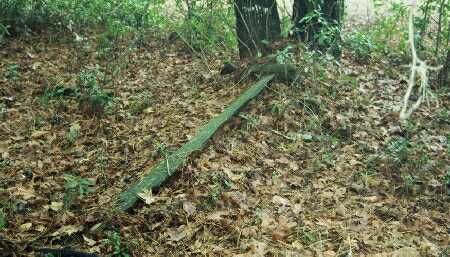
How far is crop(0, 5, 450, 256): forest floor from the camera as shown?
13.3 ft

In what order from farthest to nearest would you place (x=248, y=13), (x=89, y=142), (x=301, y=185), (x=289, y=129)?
(x=248, y=13) < (x=289, y=129) < (x=89, y=142) < (x=301, y=185)

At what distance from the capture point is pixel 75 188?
4562 mm

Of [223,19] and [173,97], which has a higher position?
[223,19]

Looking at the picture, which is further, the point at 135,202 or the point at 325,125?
the point at 325,125

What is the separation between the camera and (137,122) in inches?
237

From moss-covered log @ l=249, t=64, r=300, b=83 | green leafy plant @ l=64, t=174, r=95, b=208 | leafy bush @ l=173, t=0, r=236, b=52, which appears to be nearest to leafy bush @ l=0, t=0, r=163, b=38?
leafy bush @ l=173, t=0, r=236, b=52

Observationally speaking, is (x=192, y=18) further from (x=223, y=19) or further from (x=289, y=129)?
(x=289, y=129)

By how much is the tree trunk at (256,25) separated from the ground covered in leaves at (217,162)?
67cm

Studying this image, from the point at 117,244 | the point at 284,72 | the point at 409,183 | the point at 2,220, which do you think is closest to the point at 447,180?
the point at 409,183

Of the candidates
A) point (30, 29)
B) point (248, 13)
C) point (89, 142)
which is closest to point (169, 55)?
point (248, 13)

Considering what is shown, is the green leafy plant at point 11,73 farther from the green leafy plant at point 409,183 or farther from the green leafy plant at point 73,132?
the green leafy plant at point 409,183

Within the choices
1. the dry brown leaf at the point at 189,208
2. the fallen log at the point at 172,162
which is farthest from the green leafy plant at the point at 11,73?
the dry brown leaf at the point at 189,208

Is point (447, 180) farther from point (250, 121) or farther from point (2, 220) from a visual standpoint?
point (2, 220)

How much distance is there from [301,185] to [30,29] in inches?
227
